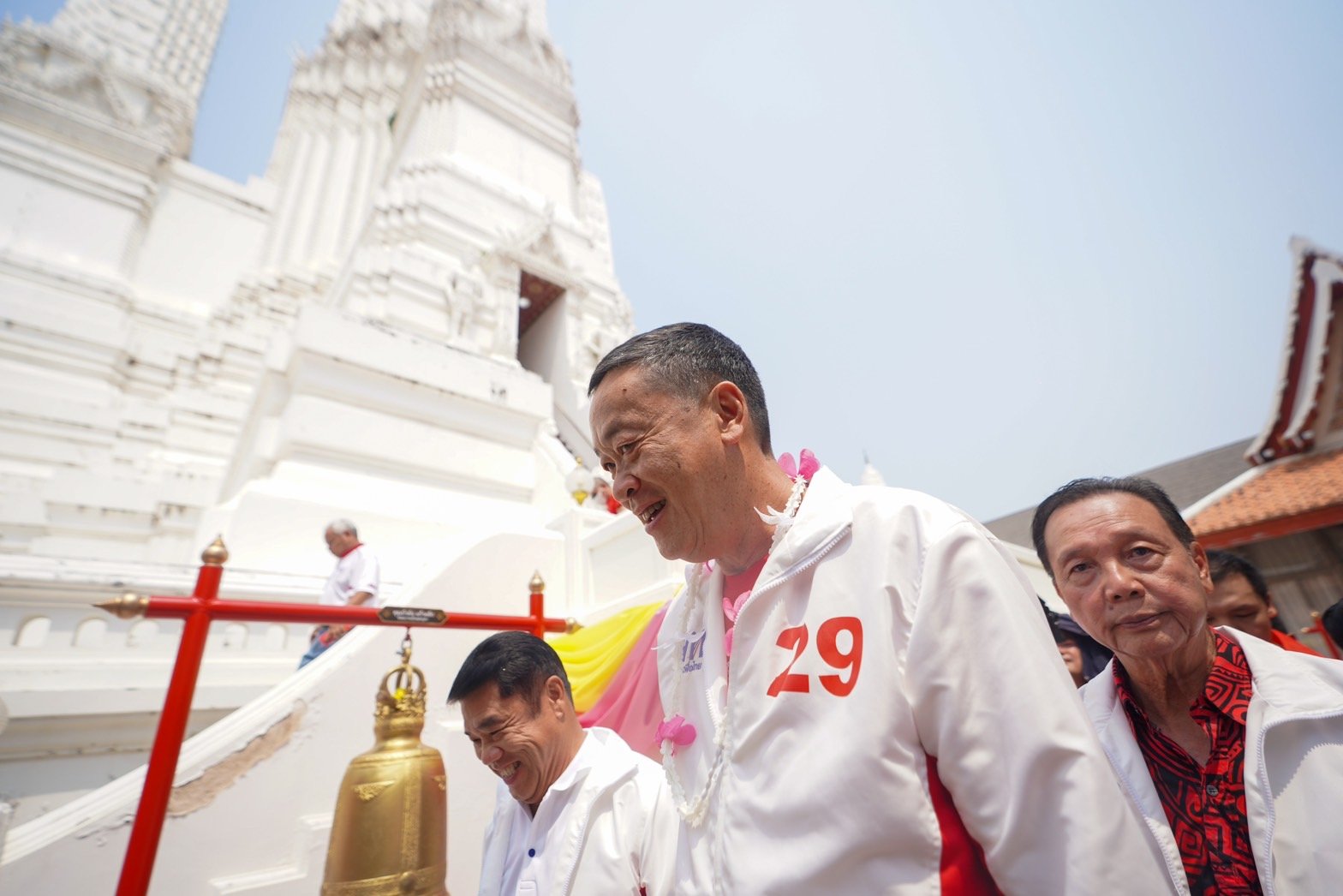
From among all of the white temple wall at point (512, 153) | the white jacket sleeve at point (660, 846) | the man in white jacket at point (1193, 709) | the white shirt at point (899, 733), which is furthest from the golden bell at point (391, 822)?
the white temple wall at point (512, 153)

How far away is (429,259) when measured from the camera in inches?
430

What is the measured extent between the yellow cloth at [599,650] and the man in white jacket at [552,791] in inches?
47.1

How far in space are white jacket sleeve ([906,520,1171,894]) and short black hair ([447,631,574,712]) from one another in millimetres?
1428

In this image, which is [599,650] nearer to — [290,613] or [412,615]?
[412,615]

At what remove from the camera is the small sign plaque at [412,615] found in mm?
2523

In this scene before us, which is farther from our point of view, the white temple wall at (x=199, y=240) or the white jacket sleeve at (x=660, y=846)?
the white temple wall at (x=199, y=240)

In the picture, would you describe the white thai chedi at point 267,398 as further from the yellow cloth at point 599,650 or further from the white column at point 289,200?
the yellow cloth at point 599,650

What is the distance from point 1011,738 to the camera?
87 cm

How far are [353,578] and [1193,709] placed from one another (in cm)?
430

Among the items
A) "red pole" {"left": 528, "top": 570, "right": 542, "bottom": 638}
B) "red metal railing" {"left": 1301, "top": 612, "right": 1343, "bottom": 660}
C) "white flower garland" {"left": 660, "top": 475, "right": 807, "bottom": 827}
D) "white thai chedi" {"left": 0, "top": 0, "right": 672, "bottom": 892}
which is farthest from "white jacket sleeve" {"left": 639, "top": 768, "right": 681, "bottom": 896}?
"red metal railing" {"left": 1301, "top": 612, "right": 1343, "bottom": 660}

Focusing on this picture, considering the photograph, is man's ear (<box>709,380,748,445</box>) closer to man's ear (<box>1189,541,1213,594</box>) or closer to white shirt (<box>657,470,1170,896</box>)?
white shirt (<box>657,470,1170,896</box>)

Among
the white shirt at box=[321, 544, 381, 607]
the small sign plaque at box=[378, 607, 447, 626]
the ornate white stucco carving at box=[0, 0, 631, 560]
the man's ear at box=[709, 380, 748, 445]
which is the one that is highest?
the ornate white stucco carving at box=[0, 0, 631, 560]

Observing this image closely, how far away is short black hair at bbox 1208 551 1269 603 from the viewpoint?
270 centimetres

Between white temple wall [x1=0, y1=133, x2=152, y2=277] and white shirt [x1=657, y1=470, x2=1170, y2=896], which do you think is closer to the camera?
white shirt [x1=657, y1=470, x2=1170, y2=896]
